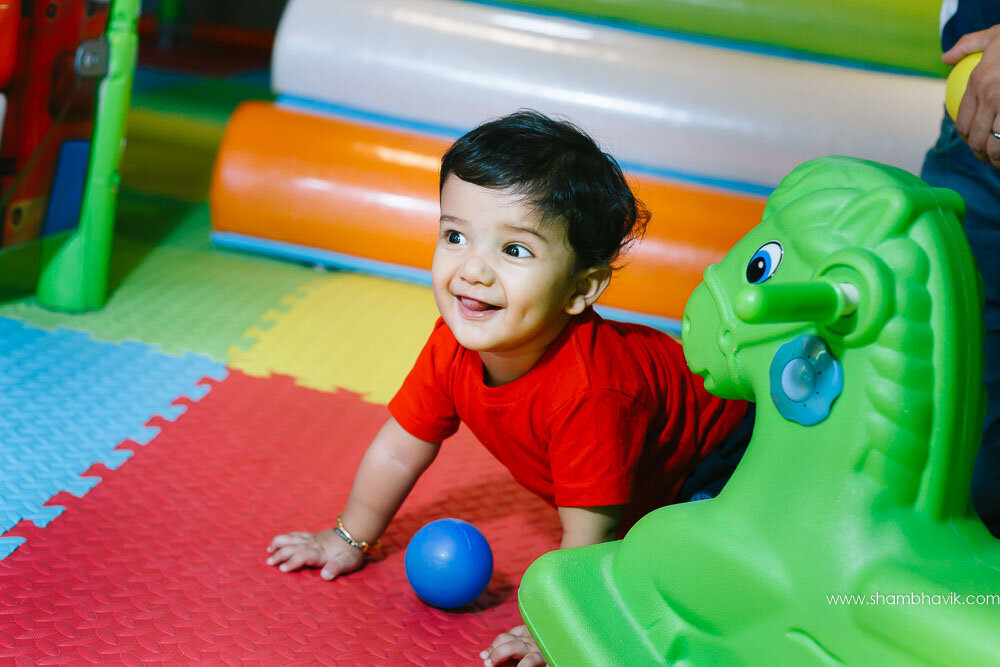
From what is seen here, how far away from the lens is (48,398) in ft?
4.28

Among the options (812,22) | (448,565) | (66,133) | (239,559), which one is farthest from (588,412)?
(812,22)

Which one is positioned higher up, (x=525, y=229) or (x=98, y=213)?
(x=525, y=229)

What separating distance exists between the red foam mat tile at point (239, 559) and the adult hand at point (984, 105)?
0.62 m

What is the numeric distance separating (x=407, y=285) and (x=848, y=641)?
1.36m

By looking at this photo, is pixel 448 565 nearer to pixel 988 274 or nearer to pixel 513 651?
pixel 513 651

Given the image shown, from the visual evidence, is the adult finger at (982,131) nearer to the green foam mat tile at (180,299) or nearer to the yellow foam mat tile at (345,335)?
the yellow foam mat tile at (345,335)

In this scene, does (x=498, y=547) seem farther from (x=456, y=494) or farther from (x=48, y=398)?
(x=48, y=398)

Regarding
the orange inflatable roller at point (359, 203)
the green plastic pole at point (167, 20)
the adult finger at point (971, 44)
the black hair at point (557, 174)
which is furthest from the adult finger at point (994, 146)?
the green plastic pole at point (167, 20)

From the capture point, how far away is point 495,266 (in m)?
0.91

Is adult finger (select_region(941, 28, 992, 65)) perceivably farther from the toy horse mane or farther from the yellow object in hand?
the toy horse mane

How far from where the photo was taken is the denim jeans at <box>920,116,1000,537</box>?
1063 mm

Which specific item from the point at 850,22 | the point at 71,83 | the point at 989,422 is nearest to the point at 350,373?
the point at 71,83

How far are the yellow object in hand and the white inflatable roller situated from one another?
0.85 m

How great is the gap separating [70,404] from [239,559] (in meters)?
0.42
